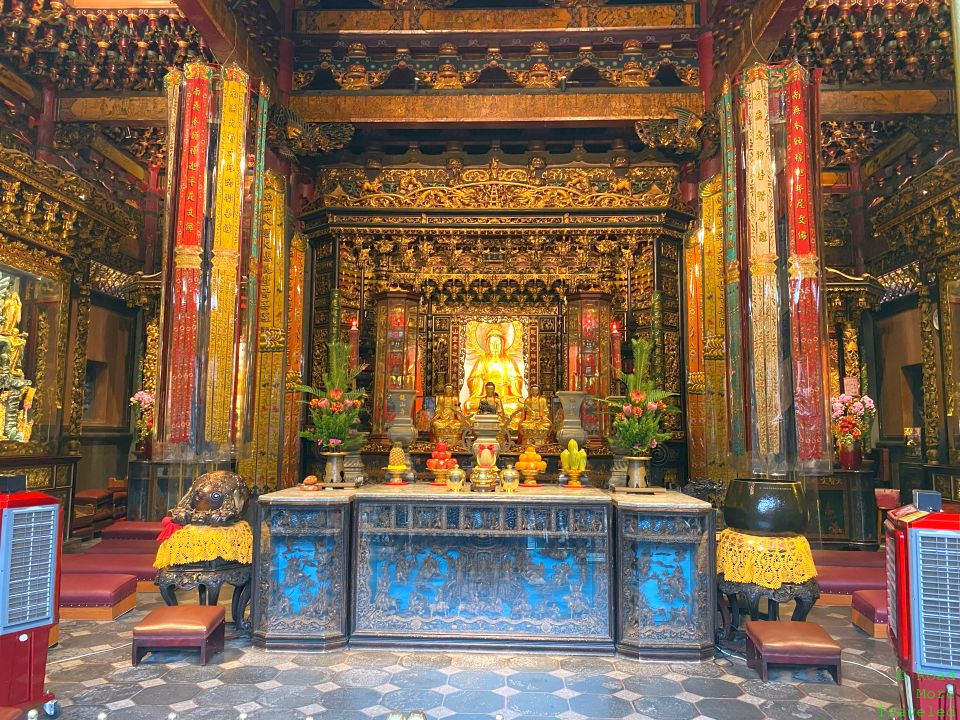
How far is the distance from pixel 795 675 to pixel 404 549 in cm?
237

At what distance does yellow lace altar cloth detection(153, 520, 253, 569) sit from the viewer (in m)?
4.16

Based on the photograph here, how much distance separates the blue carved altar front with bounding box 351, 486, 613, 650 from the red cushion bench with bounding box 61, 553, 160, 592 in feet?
6.75

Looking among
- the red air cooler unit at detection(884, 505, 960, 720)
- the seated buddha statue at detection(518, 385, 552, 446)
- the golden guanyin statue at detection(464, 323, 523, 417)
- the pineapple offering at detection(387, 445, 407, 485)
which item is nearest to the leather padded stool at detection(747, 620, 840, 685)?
the red air cooler unit at detection(884, 505, 960, 720)

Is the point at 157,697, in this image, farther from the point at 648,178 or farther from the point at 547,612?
the point at 648,178

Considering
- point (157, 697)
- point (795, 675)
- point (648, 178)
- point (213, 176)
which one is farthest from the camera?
point (648, 178)

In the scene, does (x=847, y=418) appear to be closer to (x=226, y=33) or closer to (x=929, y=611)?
(x=929, y=611)

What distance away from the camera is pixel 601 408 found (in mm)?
7898

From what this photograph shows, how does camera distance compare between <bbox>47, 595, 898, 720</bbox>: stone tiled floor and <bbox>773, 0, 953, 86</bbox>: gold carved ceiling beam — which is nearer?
<bbox>47, 595, 898, 720</bbox>: stone tiled floor

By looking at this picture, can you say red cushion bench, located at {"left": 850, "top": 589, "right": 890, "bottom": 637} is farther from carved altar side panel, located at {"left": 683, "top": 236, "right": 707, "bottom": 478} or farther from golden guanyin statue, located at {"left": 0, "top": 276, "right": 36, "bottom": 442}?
golden guanyin statue, located at {"left": 0, "top": 276, "right": 36, "bottom": 442}

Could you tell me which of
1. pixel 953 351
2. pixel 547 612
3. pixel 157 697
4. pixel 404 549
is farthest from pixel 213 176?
pixel 953 351

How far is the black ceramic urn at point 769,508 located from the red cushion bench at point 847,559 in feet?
5.33

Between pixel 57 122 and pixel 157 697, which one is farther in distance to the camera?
pixel 57 122

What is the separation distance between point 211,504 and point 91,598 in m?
1.25

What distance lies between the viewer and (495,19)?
779 cm
